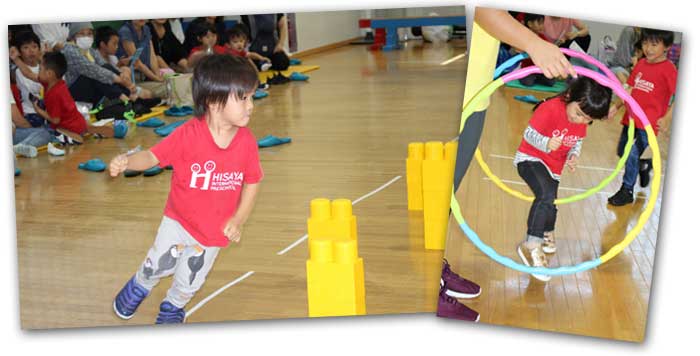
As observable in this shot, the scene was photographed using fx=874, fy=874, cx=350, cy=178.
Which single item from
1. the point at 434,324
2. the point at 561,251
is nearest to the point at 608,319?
the point at 561,251

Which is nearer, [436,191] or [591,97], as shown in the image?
[591,97]

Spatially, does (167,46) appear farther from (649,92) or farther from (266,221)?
(649,92)

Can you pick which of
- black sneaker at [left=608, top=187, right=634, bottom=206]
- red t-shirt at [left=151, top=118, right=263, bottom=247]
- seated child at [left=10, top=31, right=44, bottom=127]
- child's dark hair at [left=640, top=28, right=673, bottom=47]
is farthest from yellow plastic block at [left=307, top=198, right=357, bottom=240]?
child's dark hair at [left=640, top=28, right=673, bottom=47]

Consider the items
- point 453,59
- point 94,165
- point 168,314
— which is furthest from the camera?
point 453,59

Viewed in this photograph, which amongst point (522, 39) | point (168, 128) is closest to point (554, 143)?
point (522, 39)

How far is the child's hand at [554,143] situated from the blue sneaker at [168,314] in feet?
4.04

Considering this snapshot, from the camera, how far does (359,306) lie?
2.66m

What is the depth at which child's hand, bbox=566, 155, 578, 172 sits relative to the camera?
264 cm

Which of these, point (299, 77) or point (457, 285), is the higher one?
point (299, 77)

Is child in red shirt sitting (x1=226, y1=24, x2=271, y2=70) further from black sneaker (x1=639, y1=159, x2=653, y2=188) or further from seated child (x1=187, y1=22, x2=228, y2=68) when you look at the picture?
black sneaker (x1=639, y1=159, x2=653, y2=188)

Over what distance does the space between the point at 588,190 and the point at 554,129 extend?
23 centimetres

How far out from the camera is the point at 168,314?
8.65 ft

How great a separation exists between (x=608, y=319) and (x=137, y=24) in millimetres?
1597

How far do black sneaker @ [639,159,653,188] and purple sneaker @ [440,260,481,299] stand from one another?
22.5 inches
